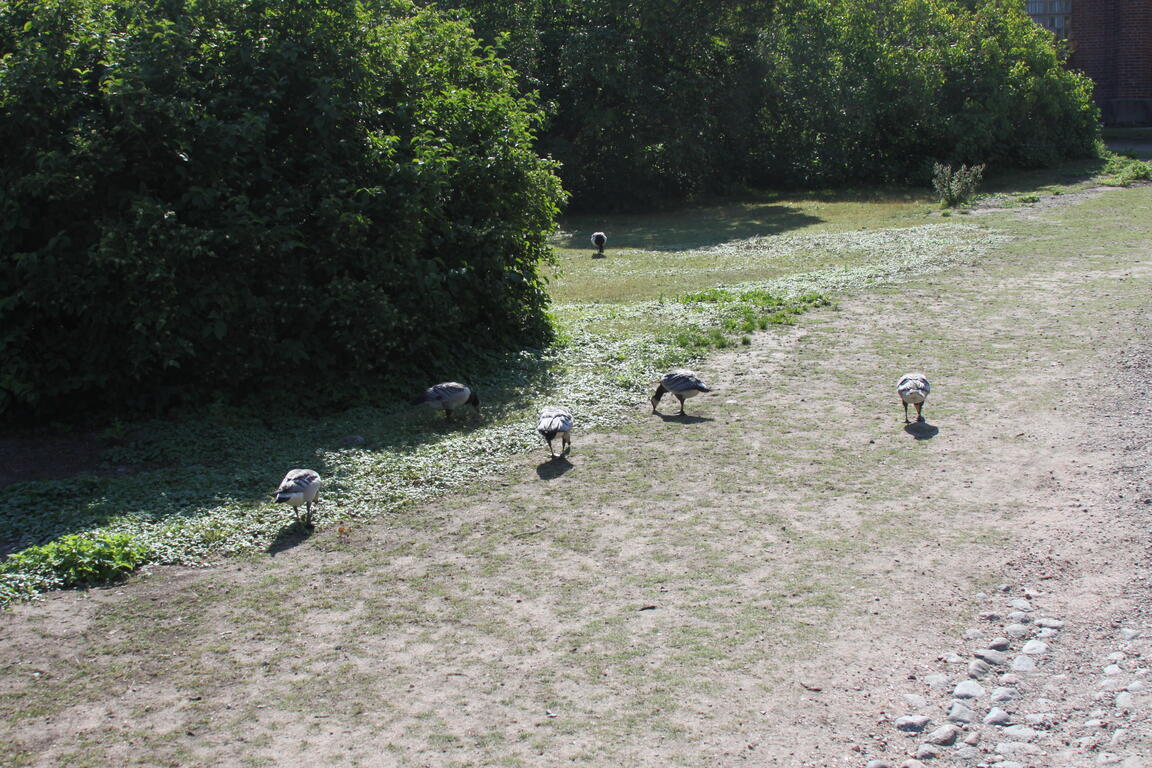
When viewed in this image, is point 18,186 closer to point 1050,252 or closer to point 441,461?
point 441,461

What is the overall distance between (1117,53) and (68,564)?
Answer: 1346 inches

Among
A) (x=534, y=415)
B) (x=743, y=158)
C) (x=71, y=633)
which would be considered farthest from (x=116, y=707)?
(x=743, y=158)

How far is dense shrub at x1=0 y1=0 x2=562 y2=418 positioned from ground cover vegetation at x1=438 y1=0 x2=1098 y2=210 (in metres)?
14.1

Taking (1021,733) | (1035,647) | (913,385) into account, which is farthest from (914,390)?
(1021,733)

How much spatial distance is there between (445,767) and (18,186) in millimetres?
6116

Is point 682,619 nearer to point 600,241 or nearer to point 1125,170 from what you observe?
point 600,241

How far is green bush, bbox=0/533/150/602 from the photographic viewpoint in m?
5.81

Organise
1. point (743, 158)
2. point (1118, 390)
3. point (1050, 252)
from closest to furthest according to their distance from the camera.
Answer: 1. point (1118, 390)
2. point (1050, 252)
3. point (743, 158)

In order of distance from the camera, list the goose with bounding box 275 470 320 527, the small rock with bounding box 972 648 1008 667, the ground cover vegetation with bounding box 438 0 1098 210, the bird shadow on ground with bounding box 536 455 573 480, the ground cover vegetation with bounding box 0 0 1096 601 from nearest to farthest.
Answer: the small rock with bounding box 972 648 1008 667, the goose with bounding box 275 470 320 527, the ground cover vegetation with bounding box 0 0 1096 601, the bird shadow on ground with bounding box 536 455 573 480, the ground cover vegetation with bounding box 438 0 1098 210

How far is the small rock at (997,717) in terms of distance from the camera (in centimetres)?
425

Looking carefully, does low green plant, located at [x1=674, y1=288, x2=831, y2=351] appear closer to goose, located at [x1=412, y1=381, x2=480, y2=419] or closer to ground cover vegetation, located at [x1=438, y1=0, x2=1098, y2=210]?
goose, located at [x1=412, y1=381, x2=480, y2=419]

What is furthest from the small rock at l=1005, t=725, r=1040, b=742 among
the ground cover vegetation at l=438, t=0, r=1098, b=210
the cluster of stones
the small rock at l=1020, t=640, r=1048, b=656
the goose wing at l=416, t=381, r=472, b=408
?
the ground cover vegetation at l=438, t=0, r=1098, b=210

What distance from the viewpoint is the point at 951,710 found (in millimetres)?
4340

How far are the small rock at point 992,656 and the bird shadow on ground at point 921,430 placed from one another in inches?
129
